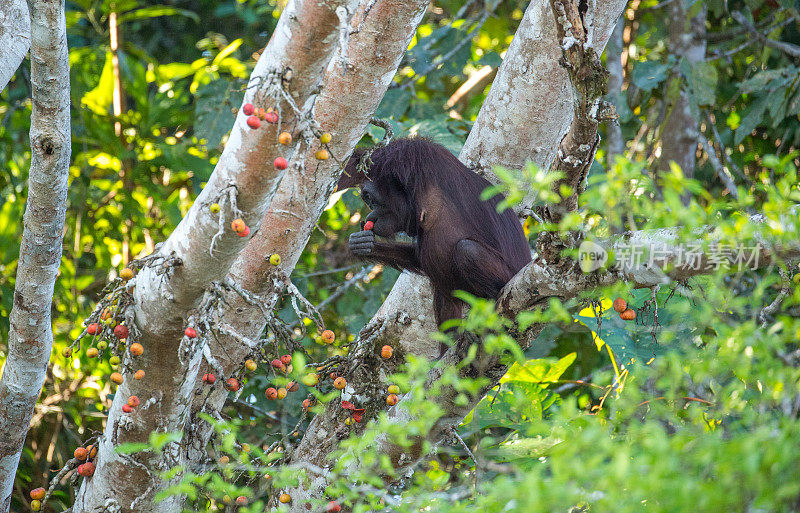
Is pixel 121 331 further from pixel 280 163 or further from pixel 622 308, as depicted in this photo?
pixel 622 308

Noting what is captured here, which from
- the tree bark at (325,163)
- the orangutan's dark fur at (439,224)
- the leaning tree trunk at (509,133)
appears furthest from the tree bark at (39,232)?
the orangutan's dark fur at (439,224)

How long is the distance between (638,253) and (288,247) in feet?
4.41

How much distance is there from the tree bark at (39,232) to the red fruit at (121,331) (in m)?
0.53

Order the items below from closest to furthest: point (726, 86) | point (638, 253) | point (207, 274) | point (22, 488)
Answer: point (638, 253)
point (207, 274)
point (22, 488)
point (726, 86)

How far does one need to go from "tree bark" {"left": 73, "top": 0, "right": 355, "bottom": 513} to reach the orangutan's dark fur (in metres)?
1.18

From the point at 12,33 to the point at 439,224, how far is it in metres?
1.84

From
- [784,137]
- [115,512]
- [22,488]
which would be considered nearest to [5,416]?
[115,512]

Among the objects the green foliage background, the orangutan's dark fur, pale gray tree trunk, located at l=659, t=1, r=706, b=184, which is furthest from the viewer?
pale gray tree trunk, located at l=659, t=1, r=706, b=184

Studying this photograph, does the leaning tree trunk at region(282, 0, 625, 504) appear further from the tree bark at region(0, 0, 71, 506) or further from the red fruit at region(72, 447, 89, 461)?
the tree bark at region(0, 0, 71, 506)

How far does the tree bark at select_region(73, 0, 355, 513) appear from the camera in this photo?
79.4 inches

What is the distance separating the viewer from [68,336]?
5129mm

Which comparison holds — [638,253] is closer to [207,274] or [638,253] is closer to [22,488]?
[207,274]

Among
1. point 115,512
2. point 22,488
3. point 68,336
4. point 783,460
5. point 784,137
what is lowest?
point 22,488

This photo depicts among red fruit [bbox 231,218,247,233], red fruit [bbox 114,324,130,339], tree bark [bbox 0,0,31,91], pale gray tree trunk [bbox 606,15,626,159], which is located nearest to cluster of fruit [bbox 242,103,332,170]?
red fruit [bbox 231,218,247,233]
